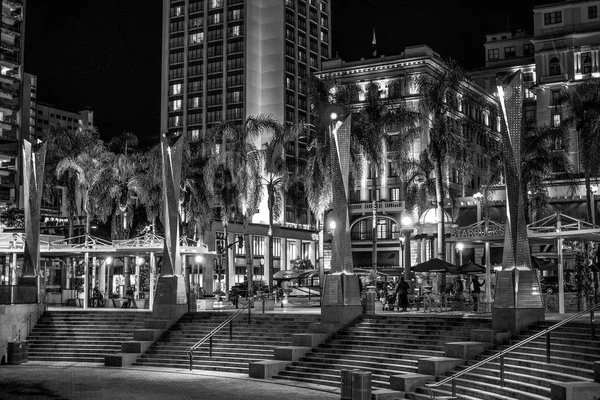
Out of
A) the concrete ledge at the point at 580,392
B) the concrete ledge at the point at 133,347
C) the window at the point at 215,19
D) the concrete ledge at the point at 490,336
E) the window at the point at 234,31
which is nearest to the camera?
the concrete ledge at the point at 580,392

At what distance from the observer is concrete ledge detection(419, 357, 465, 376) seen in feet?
77.0

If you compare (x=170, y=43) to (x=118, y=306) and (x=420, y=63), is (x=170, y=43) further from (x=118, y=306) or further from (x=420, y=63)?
(x=118, y=306)

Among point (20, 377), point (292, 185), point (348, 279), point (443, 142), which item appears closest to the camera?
point (20, 377)

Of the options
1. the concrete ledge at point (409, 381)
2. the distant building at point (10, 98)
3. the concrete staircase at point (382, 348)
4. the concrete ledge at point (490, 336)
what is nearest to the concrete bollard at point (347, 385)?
the concrete ledge at point (409, 381)

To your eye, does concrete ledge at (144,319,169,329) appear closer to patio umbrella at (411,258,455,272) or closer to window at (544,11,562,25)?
patio umbrella at (411,258,455,272)

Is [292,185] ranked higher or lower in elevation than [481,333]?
higher

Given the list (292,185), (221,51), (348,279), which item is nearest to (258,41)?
(221,51)

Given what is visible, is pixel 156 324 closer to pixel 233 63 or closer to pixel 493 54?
pixel 493 54

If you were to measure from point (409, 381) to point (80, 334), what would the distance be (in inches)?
723

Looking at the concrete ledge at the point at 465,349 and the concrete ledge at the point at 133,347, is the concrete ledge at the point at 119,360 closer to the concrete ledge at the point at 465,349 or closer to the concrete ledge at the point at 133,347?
the concrete ledge at the point at 133,347

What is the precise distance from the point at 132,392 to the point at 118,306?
948 inches

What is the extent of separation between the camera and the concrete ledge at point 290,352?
2875cm

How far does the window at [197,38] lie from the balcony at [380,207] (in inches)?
1936

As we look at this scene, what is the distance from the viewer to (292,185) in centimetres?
6438
